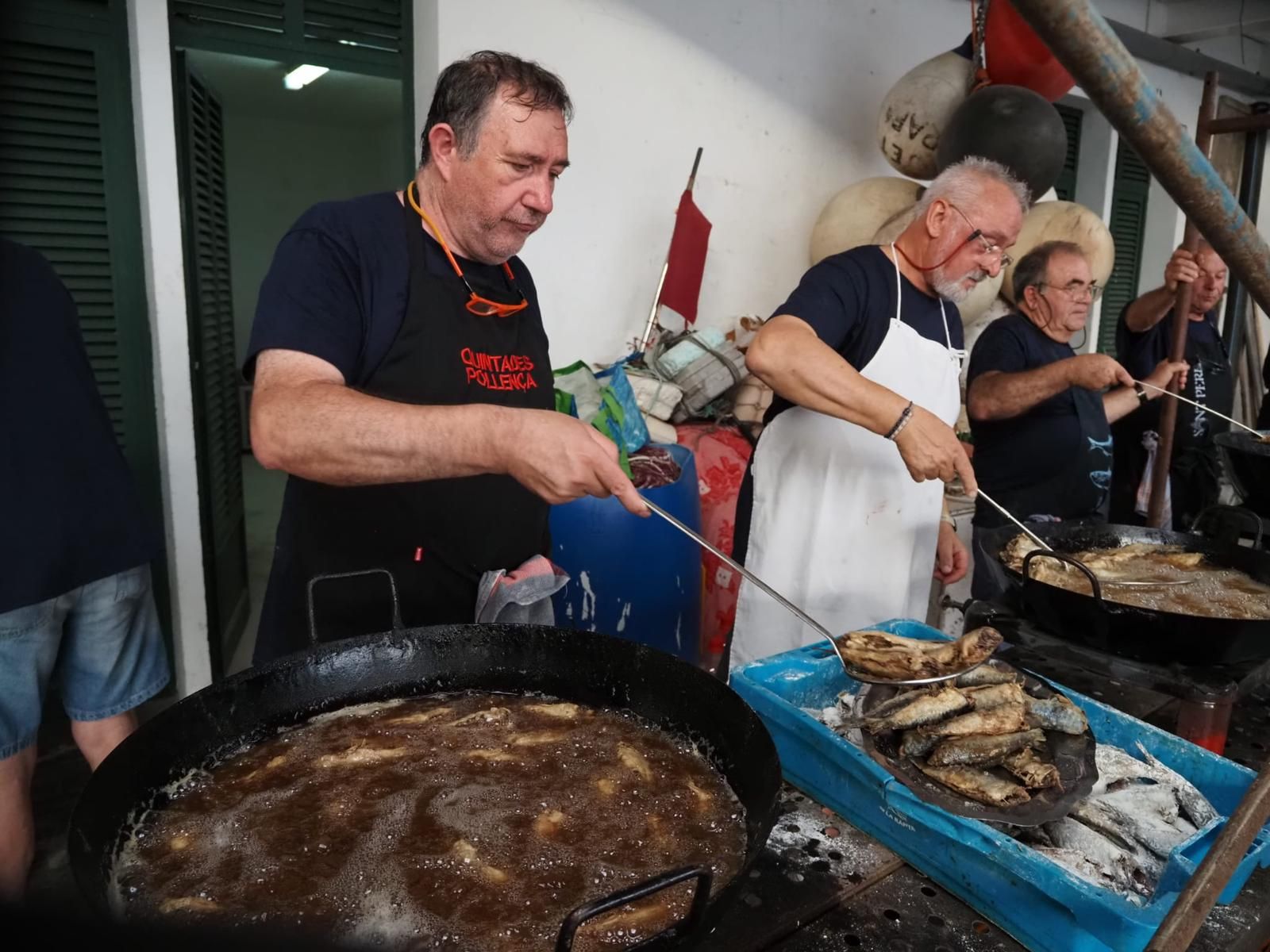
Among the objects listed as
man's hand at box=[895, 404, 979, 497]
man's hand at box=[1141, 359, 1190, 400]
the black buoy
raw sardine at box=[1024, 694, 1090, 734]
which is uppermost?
the black buoy

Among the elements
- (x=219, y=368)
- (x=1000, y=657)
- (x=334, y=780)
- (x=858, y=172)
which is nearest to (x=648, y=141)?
(x=858, y=172)

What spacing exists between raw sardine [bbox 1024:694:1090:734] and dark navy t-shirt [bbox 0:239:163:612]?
7.03 ft

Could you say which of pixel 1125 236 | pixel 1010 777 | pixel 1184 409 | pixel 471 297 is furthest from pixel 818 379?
pixel 1125 236

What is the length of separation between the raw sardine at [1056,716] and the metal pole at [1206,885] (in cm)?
74

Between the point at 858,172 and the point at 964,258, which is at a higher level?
the point at 858,172

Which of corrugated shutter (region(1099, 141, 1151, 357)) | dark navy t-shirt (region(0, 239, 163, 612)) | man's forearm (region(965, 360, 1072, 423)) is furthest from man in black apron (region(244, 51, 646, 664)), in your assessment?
corrugated shutter (region(1099, 141, 1151, 357))

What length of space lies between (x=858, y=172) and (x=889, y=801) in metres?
4.26

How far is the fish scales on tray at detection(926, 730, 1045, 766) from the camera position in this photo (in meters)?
1.29

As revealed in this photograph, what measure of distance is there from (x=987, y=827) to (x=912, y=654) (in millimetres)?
480

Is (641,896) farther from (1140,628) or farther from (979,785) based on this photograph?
(1140,628)

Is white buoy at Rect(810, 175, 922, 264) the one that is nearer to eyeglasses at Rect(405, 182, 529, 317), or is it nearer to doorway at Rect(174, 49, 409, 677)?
doorway at Rect(174, 49, 409, 677)

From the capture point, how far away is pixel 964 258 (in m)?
2.42

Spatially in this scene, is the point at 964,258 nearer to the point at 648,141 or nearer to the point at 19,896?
the point at 648,141

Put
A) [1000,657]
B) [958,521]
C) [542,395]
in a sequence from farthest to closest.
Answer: [958,521] → [542,395] → [1000,657]
